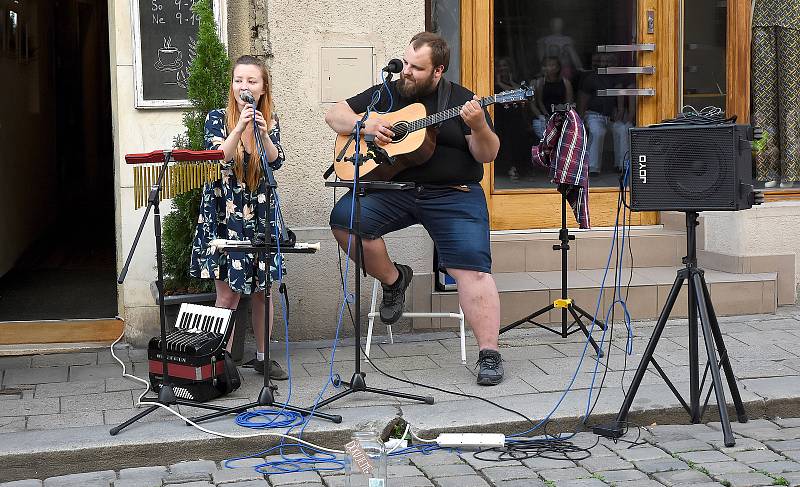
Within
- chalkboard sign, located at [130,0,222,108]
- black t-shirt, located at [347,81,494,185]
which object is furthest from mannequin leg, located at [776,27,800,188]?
chalkboard sign, located at [130,0,222,108]

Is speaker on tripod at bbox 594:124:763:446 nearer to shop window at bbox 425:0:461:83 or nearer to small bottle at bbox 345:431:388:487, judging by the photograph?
small bottle at bbox 345:431:388:487

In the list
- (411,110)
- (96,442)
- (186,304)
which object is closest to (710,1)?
(411,110)

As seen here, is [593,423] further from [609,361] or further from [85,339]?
[85,339]

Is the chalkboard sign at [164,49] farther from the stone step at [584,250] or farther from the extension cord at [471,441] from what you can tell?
the extension cord at [471,441]

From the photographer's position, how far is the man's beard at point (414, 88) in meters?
5.84

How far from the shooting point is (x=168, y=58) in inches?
253

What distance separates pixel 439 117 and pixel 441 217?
0.60 metres

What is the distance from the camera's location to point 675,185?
16.1 ft

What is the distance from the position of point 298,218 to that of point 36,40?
5.71 meters

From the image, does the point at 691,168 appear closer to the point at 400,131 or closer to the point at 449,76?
the point at 400,131

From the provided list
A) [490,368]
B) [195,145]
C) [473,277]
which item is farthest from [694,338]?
[195,145]

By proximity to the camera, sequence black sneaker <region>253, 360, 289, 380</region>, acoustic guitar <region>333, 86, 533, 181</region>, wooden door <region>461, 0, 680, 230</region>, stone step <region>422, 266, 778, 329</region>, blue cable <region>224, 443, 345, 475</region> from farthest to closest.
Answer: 1. wooden door <region>461, 0, 680, 230</region>
2. stone step <region>422, 266, 778, 329</region>
3. black sneaker <region>253, 360, 289, 380</region>
4. acoustic guitar <region>333, 86, 533, 181</region>
5. blue cable <region>224, 443, 345, 475</region>

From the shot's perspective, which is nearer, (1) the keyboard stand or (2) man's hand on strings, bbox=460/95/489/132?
(1) the keyboard stand

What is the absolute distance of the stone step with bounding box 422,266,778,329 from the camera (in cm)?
688
